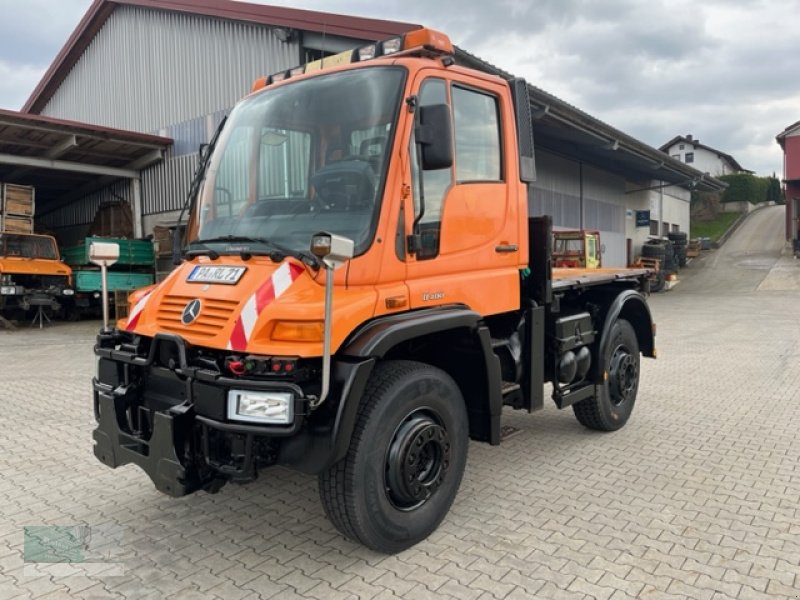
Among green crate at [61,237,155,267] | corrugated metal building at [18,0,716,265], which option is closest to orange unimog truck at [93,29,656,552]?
corrugated metal building at [18,0,716,265]

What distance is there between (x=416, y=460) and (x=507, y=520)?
848mm

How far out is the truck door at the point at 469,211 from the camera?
3410 mm

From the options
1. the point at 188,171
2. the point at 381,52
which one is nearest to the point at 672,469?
the point at 381,52

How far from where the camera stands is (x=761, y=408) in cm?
639

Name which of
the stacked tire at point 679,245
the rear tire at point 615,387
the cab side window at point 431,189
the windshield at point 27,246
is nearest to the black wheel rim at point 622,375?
the rear tire at point 615,387

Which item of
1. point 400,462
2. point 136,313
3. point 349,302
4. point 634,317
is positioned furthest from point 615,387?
point 136,313

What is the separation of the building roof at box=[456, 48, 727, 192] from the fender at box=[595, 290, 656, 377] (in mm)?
5363

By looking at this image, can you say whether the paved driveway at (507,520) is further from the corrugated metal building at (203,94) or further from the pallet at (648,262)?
the pallet at (648,262)

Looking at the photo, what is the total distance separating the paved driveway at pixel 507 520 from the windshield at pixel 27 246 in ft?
34.9

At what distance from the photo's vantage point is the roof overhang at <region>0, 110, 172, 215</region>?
14.3 meters

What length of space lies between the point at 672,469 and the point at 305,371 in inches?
→ 124

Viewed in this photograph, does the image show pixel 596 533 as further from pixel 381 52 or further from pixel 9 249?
pixel 9 249

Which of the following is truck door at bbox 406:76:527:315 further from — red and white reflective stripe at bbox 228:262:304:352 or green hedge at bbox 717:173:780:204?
green hedge at bbox 717:173:780:204

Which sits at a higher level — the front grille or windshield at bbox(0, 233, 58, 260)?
windshield at bbox(0, 233, 58, 260)
